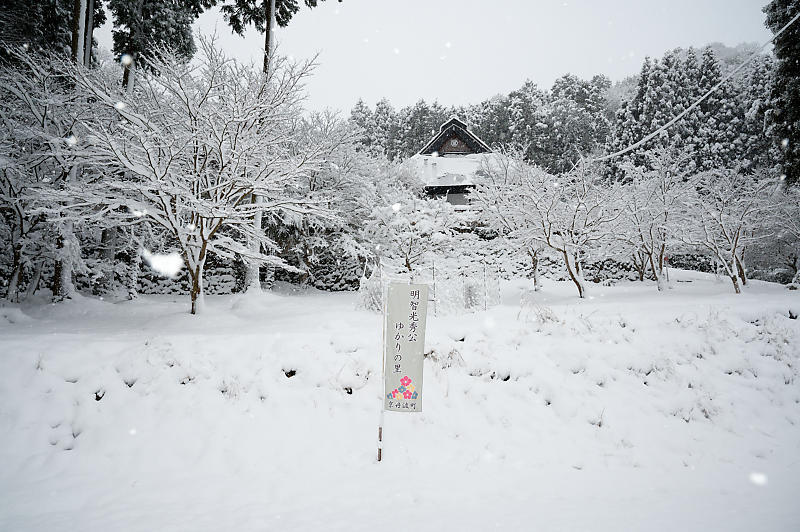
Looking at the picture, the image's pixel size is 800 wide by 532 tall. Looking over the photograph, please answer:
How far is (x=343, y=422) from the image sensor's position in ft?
17.9

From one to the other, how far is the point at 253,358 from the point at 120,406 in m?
1.79

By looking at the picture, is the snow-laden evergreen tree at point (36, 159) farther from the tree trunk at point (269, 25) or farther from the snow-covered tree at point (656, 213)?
the snow-covered tree at point (656, 213)

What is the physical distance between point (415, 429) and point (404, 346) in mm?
1261

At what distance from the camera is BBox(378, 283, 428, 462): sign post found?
511 cm

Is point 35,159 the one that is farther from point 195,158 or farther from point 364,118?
point 364,118

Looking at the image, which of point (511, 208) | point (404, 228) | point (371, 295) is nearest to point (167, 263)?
point (371, 295)

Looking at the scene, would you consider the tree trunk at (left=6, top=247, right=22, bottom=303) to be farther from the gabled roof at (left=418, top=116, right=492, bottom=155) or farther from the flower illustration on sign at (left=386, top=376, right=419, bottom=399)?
the gabled roof at (left=418, top=116, right=492, bottom=155)

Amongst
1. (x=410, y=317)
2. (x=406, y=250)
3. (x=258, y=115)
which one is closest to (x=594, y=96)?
(x=406, y=250)

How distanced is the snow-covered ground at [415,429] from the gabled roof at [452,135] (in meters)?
23.9

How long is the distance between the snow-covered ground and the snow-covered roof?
62.8 ft

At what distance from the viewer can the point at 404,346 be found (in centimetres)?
520

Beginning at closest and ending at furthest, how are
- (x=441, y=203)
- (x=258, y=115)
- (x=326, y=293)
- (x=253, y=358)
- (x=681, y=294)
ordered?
(x=253, y=358)
(x=258, y=115)
(x=681, y=294)
(x=326, y=293)
(x=441, y=203)

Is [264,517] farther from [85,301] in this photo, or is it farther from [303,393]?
[85,301]

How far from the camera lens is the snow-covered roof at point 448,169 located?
25828 mm
